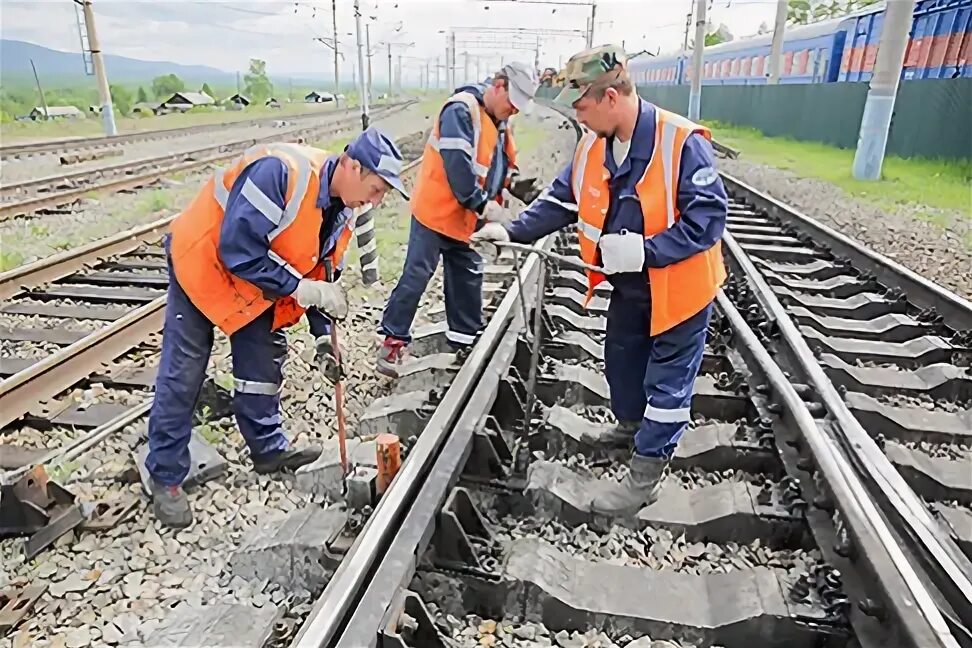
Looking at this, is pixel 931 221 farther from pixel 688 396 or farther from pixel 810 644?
pixel 810 644

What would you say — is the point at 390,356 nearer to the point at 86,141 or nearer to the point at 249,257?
the point at 249,257

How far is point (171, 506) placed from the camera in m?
3.24

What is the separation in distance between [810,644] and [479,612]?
1022 millimetres

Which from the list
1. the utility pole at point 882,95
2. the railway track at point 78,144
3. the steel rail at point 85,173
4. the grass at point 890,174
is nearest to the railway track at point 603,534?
the grass at point 890,174

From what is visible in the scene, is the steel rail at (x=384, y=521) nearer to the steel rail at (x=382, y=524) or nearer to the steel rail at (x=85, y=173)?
the steel rail at (x=382, y=524)

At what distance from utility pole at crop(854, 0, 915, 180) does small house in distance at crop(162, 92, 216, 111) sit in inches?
1688

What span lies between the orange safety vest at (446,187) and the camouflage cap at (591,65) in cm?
189

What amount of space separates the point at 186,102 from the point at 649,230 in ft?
174

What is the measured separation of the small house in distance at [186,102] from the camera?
4811cm

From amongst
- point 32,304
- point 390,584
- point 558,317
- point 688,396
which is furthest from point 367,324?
point 390,584

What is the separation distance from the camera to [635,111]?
2812 millimetres

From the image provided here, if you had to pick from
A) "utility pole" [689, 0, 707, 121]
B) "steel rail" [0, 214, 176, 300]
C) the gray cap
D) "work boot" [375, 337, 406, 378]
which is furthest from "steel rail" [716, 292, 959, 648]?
"utility pole" [689, 0, 707, 121]

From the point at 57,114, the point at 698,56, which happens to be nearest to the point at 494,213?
the point at 698,56

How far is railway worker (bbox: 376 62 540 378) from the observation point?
4504 millimetres
